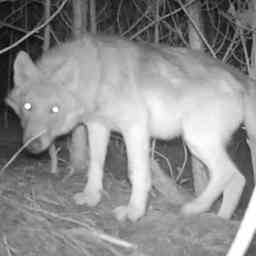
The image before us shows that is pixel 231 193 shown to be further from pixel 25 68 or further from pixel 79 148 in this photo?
pixel 25 68

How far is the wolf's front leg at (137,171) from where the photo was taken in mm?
5844

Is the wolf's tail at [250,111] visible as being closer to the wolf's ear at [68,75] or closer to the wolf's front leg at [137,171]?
the wolf's front leg at [137,171]

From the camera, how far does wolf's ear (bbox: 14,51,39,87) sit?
5.86 metres

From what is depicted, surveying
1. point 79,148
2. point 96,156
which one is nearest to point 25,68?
point 96,156

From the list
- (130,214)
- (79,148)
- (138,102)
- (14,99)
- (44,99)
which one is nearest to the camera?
(44,99)

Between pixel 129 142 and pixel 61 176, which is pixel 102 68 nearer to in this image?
pixel 129 142

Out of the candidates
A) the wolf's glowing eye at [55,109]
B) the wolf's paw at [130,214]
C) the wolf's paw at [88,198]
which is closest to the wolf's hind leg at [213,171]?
the wolf's paw at [130,214]

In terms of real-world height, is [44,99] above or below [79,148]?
above

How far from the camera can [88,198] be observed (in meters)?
6.45

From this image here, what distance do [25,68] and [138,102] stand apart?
133 cm

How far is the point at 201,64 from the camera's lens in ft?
21.3

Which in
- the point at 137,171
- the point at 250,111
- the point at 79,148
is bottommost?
the point at 79,148

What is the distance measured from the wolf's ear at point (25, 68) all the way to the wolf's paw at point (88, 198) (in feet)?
5.16

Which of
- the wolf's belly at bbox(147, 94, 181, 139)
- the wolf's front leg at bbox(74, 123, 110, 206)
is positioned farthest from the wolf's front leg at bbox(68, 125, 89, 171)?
the wolf's belly at bbox(147, 94, 181, 139)
